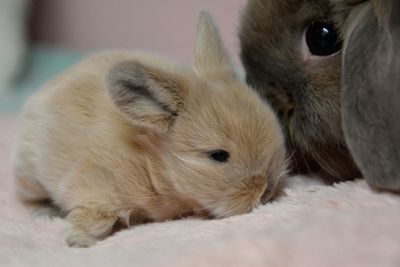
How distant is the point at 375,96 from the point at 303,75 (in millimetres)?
302

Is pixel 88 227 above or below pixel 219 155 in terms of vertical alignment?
below

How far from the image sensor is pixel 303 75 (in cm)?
151

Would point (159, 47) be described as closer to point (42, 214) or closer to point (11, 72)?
point (11, 72)

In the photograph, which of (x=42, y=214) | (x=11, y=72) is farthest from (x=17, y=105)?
(x=42, y=214)

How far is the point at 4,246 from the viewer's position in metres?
1.33

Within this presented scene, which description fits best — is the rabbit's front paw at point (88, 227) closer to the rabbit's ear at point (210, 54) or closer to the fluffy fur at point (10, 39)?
the rabbit's ear at point (210, 54)

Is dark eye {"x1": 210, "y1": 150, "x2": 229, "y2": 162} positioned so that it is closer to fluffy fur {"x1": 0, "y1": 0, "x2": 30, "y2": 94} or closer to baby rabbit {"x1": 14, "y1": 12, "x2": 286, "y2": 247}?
baby rabbit {"x1": 14, "y1": 12, "x2": 286, "y2": 247}

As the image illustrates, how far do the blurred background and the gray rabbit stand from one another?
1739 millimetres

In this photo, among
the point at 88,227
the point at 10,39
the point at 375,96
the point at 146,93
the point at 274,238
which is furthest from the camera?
the point at 10,39

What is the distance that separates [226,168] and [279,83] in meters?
0.30

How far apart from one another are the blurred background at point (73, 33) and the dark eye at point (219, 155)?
2.01 m

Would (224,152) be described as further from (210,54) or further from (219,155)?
(210,54)

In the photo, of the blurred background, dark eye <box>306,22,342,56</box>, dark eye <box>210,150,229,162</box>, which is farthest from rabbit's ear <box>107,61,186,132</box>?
the blurred background

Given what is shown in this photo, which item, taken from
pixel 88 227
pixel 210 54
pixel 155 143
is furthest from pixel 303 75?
pixel 88 227
